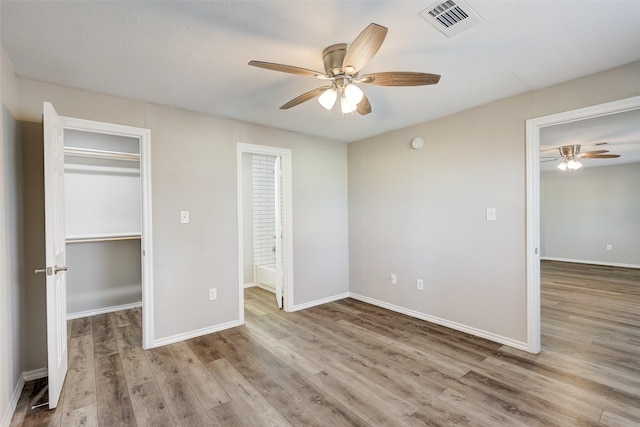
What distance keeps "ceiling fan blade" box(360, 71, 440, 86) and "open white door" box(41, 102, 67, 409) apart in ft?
6.98

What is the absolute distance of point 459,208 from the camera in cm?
327

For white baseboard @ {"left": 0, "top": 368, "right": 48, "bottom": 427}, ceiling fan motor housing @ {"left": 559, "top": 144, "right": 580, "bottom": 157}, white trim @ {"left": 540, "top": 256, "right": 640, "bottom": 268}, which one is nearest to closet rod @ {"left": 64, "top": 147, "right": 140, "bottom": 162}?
white baseboard @ {"left": 0, "top": 368, "right": 48, "bottom": 427}

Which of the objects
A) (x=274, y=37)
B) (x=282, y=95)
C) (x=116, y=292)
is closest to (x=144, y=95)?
(x=282, y=95)

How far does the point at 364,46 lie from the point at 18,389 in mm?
3224

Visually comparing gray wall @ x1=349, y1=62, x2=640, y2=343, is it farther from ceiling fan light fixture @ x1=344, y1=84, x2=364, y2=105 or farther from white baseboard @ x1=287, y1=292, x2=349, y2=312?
ceiling fan light fixture @ x1=344, y1=84, x2=364, y2=105

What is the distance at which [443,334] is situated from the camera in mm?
3158

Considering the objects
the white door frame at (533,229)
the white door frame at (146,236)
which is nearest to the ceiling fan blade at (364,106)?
the white door frame at (533,229)

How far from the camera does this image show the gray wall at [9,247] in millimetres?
1841

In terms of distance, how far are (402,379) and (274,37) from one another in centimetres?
256

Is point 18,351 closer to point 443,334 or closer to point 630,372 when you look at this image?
point 443,334

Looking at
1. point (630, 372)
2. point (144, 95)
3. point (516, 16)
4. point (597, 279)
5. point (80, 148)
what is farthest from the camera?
point (597, 279)

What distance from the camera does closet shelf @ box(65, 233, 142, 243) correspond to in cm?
365

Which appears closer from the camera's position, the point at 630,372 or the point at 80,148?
the point at 630,372

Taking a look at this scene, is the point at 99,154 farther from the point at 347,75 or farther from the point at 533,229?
the point at 533,229
